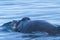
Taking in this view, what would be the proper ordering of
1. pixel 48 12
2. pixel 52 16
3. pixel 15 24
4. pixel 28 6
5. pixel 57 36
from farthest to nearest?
pixel 28 6 < pixel 48 12 < pixel 52 16 < pixel 15 24 < pixel 57 36

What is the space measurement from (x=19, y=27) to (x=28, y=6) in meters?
7.47

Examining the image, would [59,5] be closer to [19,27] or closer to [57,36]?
[19,27]

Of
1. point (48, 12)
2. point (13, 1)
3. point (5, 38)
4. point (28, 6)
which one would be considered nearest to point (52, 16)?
point (48, 12)

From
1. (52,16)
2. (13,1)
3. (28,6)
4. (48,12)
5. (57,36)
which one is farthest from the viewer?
(13,1)

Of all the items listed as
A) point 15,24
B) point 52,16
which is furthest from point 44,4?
point 15,24

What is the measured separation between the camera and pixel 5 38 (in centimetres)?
926

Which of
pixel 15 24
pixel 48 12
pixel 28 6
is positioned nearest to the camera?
pixel 15 24

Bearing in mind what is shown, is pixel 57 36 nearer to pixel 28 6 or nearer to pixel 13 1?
pixel 28 6

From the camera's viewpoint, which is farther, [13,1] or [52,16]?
[13,1]

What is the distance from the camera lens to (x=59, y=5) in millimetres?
17812

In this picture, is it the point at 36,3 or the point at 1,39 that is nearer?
the point at 1,39

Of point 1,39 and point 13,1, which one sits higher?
point 13,1

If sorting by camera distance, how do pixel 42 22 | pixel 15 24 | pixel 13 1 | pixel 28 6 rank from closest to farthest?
pixel 42 22 < pixel 15 24 < pixel 28 6 < pixel 13 1

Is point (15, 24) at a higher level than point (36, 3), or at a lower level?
lower
